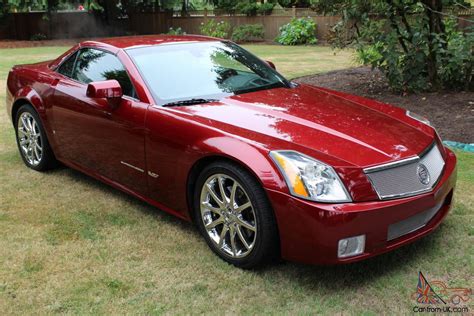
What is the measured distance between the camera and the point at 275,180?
3.07m

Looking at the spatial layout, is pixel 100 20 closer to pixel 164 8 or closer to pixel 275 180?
pixel 164 8

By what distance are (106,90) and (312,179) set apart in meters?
1.88

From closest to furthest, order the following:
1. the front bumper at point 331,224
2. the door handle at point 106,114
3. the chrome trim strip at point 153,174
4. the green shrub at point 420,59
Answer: the front bumper at point 331,224 < the chrome trim strip at point 153,174 < the door handle at point 106,114 < the green shrub at point 420,59

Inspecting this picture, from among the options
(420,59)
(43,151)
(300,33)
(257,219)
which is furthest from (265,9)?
(257,219)

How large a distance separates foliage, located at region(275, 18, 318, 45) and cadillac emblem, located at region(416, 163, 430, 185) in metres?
20.8

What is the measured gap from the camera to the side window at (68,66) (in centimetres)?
510

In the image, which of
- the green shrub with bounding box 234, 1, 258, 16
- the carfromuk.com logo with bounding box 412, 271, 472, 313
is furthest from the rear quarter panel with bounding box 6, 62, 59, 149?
the green shrub with bounding box 234, 1, 258, 16

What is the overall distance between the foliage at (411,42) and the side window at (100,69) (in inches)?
182

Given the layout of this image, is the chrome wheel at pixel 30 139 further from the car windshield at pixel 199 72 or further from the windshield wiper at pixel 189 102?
→ the windshield wiper at pixel 189 102

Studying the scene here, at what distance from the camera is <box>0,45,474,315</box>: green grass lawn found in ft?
10.1

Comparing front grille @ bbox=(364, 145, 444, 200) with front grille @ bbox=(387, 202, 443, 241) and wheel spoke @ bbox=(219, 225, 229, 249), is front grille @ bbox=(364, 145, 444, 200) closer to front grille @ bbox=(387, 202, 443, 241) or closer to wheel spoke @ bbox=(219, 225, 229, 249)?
front grille @ bbox=(387, 202, 443, 241)

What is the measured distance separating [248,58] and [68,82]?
1693mm

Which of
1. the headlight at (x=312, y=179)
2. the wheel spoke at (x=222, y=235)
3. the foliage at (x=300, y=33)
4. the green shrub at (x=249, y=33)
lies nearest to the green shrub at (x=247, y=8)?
the green shrub at (x=249, y=33)

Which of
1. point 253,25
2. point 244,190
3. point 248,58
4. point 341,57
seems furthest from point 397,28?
point 253,25
